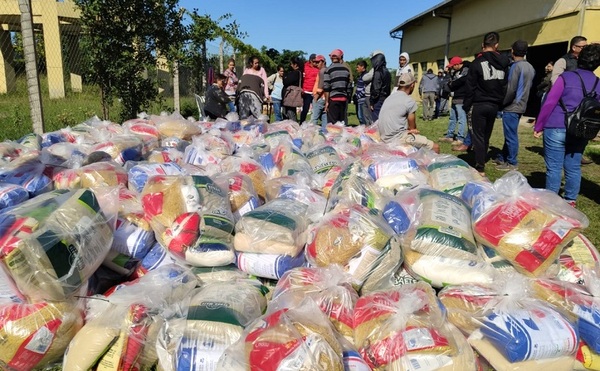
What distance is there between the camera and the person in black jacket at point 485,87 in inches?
213

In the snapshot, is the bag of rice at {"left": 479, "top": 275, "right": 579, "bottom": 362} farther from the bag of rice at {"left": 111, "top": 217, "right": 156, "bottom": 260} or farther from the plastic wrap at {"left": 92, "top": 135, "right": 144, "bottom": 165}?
the plastic wrap at {"left": 92, "top": 135, "right": 144, "bottom": 165}

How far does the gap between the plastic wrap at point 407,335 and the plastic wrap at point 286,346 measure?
0.21 meters

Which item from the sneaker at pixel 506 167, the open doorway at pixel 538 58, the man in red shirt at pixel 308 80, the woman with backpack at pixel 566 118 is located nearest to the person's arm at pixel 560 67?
the sneaker at pixel 506 167

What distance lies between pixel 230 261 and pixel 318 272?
0.56 m

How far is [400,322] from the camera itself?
5.81 ft

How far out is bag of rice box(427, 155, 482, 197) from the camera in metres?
3.19

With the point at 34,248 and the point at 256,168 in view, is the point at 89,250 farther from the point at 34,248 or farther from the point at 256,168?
the point at 256,168

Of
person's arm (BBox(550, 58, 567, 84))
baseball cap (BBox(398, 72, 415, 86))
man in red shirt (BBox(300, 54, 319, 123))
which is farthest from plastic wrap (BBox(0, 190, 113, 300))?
man in red shirt (BBox(300, 54, 319, 123))

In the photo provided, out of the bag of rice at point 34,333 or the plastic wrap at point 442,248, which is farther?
the plastic wrap at point 442,248

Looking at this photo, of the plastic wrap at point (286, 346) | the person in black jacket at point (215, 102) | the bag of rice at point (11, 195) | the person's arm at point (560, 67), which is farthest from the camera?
the person in black jacket at point (215, 102)

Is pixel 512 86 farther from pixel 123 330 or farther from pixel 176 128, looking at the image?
pixel 123 330

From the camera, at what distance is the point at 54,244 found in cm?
190

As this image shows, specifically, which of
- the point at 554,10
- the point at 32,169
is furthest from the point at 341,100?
the point at 554,10

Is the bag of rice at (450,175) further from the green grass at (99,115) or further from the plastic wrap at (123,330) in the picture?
the plastic wrap at (123,330)
